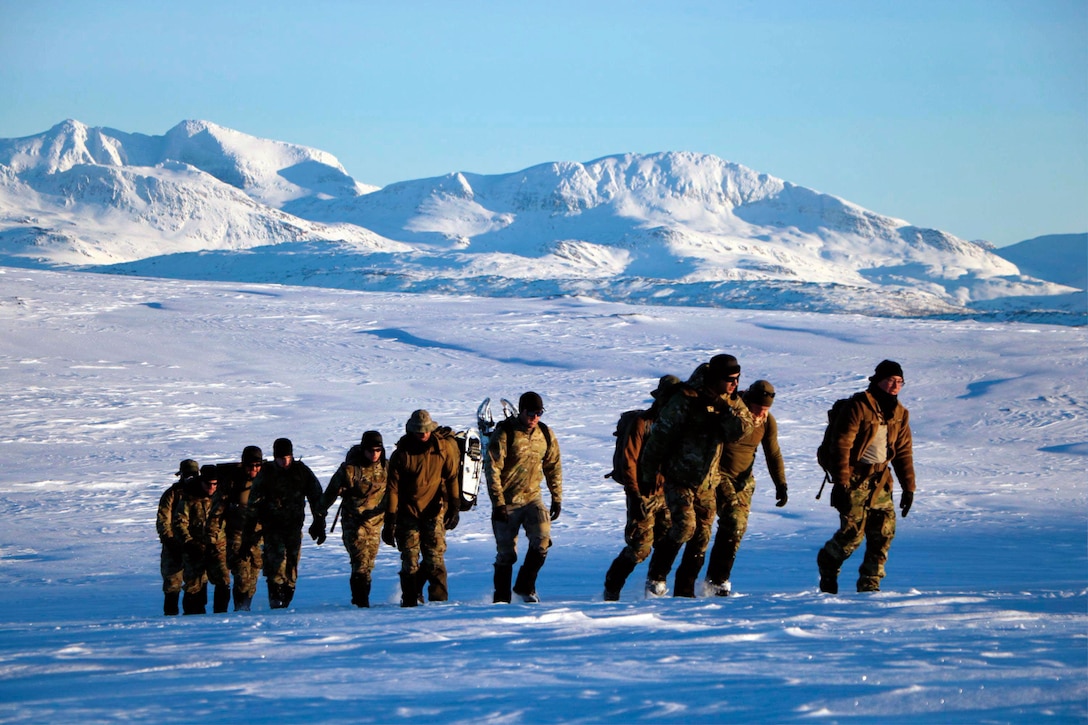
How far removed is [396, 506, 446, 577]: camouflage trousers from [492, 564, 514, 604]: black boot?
16.1 inches

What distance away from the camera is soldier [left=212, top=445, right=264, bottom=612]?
841 cm

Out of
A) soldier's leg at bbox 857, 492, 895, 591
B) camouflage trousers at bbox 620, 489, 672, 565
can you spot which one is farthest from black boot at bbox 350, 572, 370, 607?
soldier's leg at bbox 857, 492, 895, 591

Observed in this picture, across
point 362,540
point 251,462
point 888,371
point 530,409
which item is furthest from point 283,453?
point 888,371

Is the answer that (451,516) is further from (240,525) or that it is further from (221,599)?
(221,599)

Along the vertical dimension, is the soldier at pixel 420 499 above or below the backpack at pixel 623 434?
below

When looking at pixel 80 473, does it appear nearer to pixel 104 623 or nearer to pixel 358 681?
pixel 104 623

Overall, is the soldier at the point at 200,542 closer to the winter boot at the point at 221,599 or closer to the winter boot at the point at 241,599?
the winter boot at the point at 221,599

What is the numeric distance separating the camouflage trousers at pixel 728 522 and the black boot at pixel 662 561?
0.35 metres

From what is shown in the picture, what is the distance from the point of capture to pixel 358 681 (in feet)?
15.4

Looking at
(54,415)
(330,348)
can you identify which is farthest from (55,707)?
(330,348)

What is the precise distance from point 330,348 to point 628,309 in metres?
18.2

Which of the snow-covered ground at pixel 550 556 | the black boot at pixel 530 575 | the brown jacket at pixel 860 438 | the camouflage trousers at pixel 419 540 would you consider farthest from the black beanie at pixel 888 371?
the camouflage trousers at pixel 419 540

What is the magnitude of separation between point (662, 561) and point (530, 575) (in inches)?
36.6

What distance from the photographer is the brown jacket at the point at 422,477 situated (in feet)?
24.6
